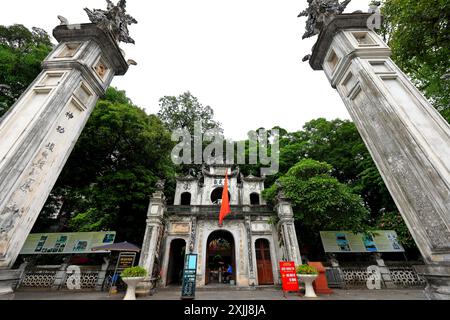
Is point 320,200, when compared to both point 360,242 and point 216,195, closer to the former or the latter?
point 360,242

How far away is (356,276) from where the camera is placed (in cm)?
1109

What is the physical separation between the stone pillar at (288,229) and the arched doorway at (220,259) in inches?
139

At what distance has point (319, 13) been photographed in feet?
19.9

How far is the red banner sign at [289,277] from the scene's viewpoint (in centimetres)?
784

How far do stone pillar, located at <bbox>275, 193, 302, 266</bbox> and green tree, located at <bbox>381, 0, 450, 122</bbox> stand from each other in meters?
7.47

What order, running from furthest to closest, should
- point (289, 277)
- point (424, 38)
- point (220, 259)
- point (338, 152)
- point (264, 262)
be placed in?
1. point (220, 259)
2. point (338, 152)
3. point (264, 262)
4. point (289, 277)
5. point (424, 38)

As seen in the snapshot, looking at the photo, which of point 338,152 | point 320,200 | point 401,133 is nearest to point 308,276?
point 320,200

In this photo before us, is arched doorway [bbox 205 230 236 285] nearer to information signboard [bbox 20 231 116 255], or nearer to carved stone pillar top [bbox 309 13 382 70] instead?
information signboard [bbox 20 231 116 255]

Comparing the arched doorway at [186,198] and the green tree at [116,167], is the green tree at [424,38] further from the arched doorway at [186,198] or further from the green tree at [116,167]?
the arched doorway at [186,198]

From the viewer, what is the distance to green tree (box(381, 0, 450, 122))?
5848mm

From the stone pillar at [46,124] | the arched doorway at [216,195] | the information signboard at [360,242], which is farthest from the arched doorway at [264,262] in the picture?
the stone pillar at [46,124]

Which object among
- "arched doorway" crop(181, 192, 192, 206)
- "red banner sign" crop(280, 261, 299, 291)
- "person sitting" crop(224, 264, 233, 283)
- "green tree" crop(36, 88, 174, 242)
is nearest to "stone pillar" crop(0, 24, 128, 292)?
"green tree" crop(36, 88, 174, 242)

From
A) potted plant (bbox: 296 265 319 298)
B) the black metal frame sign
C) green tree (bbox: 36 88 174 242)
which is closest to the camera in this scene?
the black metal frame sign

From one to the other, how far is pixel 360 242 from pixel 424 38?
10.0 meters
